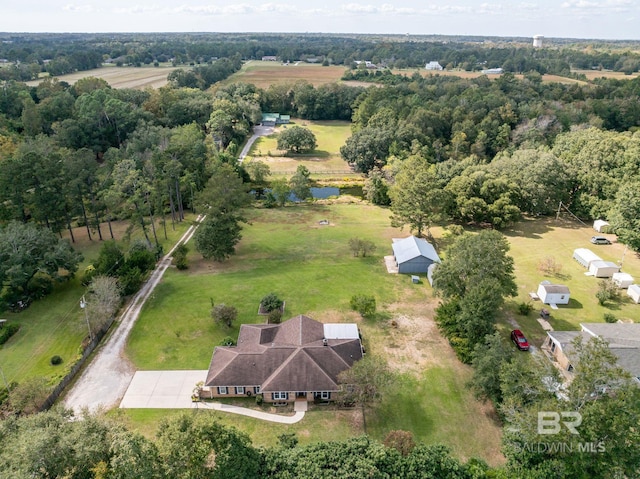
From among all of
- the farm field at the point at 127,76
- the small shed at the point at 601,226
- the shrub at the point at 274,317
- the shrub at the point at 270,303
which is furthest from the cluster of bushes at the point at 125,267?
the farm field at the point at 127,76

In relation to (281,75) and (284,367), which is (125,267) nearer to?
(284,367)

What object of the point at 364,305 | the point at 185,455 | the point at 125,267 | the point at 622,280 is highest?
the point at 185,455

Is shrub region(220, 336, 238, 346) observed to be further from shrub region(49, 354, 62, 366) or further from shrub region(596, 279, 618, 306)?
shrub region(596, 279, 618, 306)

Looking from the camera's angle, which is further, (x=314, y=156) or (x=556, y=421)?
(x=314, y=156)

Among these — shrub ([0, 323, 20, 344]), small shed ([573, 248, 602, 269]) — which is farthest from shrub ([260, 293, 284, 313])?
small shed ([573, 248, 602, 269])

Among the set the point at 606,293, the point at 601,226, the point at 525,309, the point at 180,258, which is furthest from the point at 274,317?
the point at 601,226

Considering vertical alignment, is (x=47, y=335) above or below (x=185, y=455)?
below

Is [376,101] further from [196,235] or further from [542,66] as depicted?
[542,66]
